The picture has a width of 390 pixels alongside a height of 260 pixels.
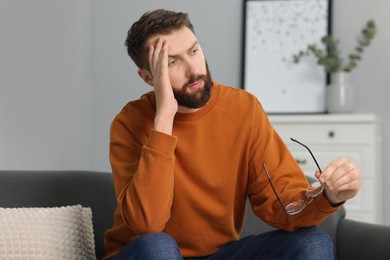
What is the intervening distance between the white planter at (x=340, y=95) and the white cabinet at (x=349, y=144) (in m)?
0.24

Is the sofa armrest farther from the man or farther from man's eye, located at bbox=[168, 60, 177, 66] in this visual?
man's eye, located at bbox=[168, 60, 177, 66]

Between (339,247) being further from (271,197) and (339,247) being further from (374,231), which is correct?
(271,197)

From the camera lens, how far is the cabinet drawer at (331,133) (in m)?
3.52

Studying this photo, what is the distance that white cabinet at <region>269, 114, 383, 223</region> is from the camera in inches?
138

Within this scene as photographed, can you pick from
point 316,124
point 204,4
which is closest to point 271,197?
point 316,124

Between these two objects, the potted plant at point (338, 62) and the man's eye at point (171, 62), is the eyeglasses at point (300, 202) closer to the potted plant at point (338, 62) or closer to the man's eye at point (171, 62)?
the man's eye at point (171, 62)

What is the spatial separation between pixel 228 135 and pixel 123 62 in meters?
2.78

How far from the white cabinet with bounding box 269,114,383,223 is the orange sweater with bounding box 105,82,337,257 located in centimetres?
176

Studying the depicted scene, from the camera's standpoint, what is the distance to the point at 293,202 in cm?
159

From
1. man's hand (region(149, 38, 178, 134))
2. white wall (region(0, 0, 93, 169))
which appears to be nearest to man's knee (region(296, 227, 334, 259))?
man's hand (region(149, 38, 178, 134))

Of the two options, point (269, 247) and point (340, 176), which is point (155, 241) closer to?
point (269, 247)

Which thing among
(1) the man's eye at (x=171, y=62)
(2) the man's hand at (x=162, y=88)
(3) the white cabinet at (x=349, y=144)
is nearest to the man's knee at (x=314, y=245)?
(2) the man's hand at (x=162, y=88)

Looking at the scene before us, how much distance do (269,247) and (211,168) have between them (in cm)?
30

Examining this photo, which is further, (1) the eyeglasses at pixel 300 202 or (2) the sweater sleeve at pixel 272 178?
(2) the sweater sleeve at pixel 272 178
